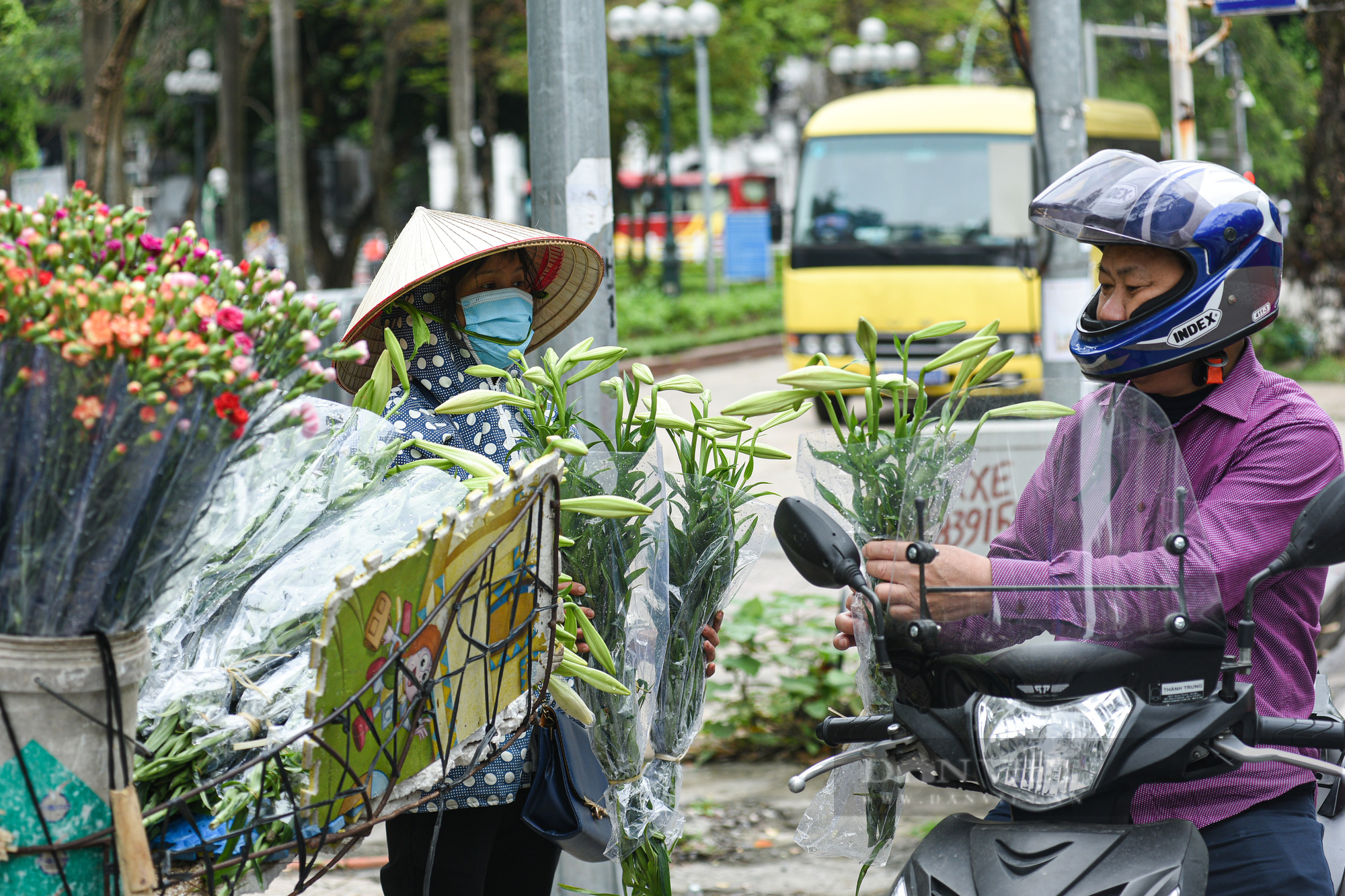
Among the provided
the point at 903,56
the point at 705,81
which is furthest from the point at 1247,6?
the point at 903,56

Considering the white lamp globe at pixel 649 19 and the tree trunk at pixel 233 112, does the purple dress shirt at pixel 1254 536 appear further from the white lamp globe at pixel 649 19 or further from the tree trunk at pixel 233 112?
the white lamp globe at pixel 649 19

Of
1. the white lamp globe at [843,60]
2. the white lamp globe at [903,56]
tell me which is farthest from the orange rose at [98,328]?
the white lamp globe at [903,56]

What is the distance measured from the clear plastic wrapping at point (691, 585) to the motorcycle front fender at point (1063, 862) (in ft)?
2.33

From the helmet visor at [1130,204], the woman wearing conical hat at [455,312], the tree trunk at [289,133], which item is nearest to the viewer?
the helmet visor at [1130,204]

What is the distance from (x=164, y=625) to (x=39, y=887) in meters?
0.49

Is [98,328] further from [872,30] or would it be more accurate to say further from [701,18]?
[872,30]

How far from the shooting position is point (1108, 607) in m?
1.90

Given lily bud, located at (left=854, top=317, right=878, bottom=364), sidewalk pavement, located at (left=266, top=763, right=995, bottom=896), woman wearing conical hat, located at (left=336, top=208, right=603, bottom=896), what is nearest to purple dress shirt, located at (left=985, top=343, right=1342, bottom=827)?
lily bud, located at (left=854, top=317, right=878, bottom=364)

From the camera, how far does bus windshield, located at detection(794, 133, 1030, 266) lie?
11594 mm

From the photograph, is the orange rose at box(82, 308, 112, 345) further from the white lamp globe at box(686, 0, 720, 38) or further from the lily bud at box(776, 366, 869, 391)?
the white lamp globe at box(686, 0, 720, 38)

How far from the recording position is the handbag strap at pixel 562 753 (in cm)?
253

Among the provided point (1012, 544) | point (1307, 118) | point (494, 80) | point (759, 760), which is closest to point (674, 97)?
point (494, 80)

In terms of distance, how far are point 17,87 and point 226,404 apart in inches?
433

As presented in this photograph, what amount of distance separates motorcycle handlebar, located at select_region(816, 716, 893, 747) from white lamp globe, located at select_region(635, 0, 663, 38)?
63.6 ft
